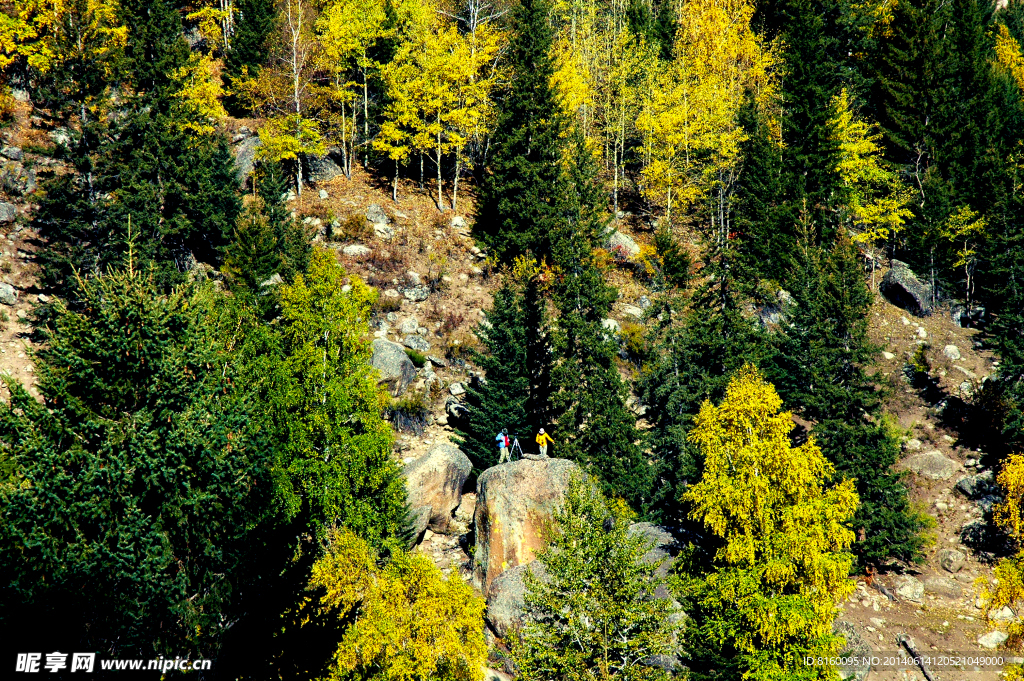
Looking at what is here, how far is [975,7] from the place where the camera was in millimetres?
49531

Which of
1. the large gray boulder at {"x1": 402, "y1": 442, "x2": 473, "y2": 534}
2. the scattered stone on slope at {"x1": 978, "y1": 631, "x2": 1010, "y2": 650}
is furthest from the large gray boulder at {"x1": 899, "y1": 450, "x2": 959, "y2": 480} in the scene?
the large gray boulder at {"x1": 402, "y1": 442, "x2": 473, "y2": 534}

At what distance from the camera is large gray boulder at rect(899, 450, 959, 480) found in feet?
111

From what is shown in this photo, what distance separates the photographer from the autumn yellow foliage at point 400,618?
14422 millimetres

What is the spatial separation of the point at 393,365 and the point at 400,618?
776 inches

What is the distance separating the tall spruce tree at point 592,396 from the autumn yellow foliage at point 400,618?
12.2m

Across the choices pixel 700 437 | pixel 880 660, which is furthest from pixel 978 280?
pixel 700 437

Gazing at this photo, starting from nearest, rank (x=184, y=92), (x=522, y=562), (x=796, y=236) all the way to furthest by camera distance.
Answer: (x=522, y=562) < (x=184, y=92) < (x=796, y=236)

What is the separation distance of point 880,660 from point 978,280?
88.9ft

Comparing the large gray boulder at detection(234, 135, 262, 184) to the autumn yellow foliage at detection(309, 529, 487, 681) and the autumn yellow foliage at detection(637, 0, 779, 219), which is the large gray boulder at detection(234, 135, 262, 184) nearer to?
the autumn yellow foliage at detection(637, 0, 779, 219)

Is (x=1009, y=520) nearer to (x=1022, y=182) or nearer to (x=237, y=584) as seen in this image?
(x=1022, y=182)

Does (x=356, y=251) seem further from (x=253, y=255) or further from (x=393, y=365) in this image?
(x=393, y=365)

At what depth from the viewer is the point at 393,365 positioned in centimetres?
3369

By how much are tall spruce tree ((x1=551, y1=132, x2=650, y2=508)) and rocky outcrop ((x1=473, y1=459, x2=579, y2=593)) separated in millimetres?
2012

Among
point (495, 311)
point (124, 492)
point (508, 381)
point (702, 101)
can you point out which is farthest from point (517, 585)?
point (702, 101)
